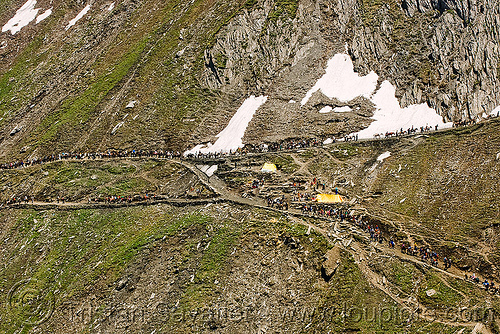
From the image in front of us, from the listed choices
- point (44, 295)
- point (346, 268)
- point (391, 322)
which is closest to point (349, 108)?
point (346, 268)

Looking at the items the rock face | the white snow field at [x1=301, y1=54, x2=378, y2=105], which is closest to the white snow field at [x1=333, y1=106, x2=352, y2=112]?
the white snow field at [x1=301, y1=54, x2=378, y2=105]

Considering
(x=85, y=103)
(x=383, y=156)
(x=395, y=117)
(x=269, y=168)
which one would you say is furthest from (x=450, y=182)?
(x=85, y=103)

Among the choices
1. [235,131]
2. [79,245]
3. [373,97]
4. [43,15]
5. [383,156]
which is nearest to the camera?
[79,245]

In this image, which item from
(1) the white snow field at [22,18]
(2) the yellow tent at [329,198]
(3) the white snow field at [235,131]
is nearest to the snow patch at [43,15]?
(1) the white snow field at [22,18]

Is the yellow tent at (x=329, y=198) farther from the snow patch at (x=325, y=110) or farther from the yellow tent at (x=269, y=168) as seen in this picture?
the snow patch at (x=325, y=110)

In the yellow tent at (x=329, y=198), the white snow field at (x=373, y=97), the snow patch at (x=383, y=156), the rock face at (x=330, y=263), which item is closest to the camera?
the rock face at (x=330, y=263)

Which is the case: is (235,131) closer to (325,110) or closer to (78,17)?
(325,110)

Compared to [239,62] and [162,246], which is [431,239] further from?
[239,62]

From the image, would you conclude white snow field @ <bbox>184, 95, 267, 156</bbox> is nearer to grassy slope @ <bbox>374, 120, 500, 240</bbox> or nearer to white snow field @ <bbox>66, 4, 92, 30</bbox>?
grassy slope @ <bbox>374, 120, 500, 240</bbox>
